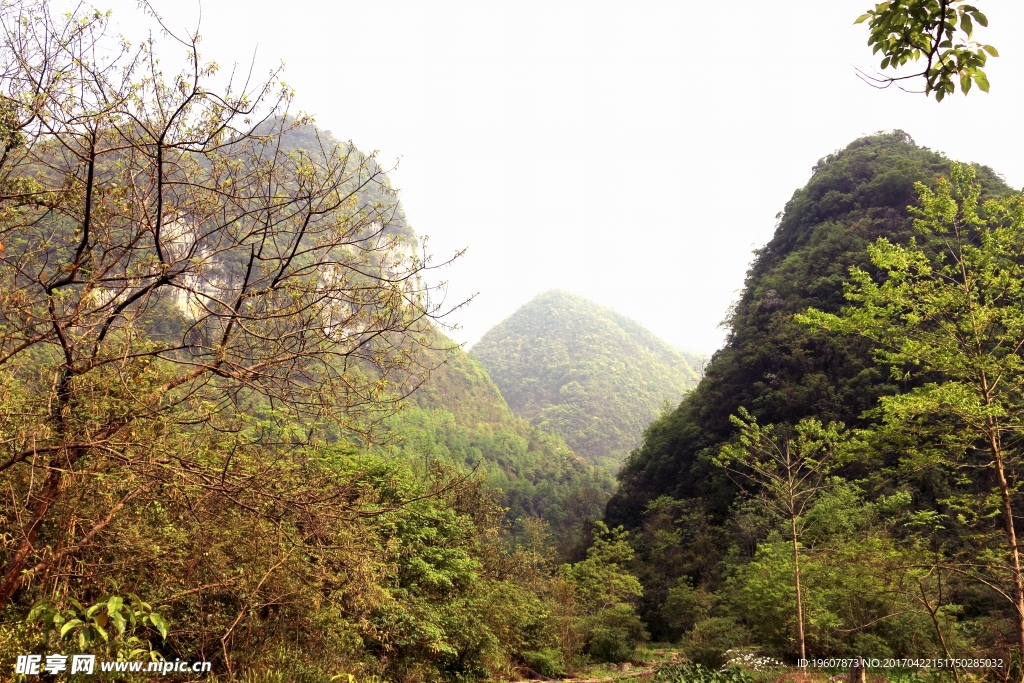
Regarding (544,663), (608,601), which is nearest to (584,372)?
(608,601)

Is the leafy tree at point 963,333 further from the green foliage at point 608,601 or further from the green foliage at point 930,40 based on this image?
the green foliage at point 608,601

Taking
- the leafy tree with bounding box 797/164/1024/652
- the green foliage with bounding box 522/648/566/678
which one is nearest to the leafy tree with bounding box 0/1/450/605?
the leafy tree with bounding box 797/164/1024/652

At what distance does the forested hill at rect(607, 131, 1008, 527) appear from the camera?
28.7 m

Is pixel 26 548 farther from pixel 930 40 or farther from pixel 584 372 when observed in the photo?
pixel 584 372

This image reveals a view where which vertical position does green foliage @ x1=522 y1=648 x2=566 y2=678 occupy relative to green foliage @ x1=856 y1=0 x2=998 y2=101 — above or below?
below

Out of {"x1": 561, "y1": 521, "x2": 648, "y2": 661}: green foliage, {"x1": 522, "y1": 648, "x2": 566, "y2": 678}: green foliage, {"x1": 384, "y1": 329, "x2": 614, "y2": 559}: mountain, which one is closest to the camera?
{"x1": 522, "y1": 648, "x2": 566, "y2": 678}: green foliage

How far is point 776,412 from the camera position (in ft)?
97.2

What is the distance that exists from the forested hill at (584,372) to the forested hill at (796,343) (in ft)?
161

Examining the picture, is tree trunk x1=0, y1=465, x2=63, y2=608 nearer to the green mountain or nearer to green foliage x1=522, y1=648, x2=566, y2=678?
green foliage x1=522, y1=648, x2=566, y2=678

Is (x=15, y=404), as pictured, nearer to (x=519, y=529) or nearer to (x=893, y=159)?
(x=893, y=159)

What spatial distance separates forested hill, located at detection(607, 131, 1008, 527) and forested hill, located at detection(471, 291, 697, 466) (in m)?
49.0

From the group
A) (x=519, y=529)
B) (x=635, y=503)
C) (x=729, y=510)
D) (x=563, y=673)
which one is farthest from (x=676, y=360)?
(x=563, y=673)

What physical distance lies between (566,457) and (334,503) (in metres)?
70.1

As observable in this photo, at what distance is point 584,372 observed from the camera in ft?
364
